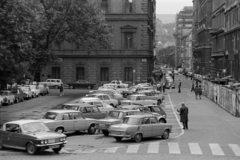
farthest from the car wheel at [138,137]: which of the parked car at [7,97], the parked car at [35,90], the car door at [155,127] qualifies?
the parked car at [35,90]

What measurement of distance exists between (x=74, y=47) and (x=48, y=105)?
35.2m

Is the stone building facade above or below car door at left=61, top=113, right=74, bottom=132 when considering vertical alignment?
above

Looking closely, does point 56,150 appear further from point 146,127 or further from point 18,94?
point 18,94

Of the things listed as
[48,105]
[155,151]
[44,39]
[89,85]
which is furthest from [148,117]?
[89,85]

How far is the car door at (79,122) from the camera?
92.3 feet

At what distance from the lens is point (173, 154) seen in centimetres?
2216

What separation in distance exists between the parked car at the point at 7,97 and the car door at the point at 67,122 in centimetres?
2192

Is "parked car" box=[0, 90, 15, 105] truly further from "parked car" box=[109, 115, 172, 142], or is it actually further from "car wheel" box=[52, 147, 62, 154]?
"car wheel" box=[52, 147, 62, 154]

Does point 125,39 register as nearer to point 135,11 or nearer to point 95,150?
point 135,11

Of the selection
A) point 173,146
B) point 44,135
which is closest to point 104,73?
point 173,146

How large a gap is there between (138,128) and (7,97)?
1023 inches

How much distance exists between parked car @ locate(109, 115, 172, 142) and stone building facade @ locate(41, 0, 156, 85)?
55299 mm

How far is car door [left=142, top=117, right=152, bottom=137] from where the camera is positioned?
85.8 ft

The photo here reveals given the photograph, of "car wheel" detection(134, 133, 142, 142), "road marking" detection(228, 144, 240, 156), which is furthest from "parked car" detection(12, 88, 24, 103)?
"road marking" detection(228, 144, 240, 156)
